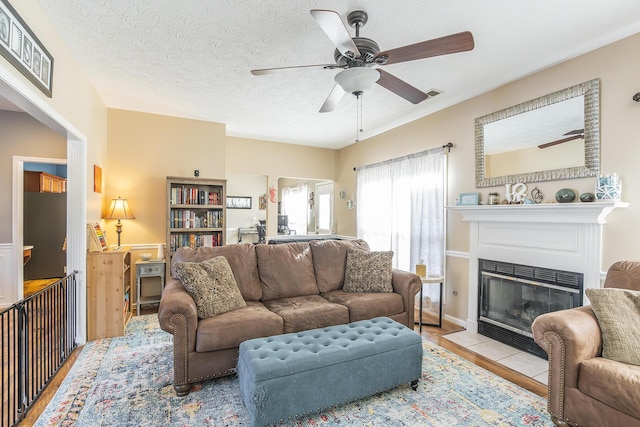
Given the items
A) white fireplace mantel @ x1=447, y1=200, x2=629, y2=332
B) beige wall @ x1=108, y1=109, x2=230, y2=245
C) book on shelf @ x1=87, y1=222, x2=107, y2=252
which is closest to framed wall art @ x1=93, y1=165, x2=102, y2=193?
beige wall @ x1=108, y1=109, x2=230, y2=245

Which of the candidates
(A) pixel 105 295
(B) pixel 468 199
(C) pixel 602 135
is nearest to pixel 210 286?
(A) pixel 105 295

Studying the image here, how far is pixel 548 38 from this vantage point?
2465 mm

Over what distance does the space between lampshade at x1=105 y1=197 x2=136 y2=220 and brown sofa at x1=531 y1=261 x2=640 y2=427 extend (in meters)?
4.34

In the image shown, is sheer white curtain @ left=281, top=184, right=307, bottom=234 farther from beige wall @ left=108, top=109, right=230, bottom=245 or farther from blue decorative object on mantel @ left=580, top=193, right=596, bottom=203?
blue decorative object on mantel @ left=580, top=193, right=596, bottom=203

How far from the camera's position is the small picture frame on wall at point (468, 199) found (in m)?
3.52

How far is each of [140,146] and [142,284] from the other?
6.28 feet

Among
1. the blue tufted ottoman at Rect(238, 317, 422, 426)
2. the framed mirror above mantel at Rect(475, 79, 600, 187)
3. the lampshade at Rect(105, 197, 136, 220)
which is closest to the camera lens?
the blue tufted ottoman at Rect(238, 317, 422, 426)

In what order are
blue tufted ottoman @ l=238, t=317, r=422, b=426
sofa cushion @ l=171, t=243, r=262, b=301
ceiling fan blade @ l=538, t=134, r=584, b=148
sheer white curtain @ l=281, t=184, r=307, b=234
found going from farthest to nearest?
sheer white curtain @ l=281, t=184, r=307, b=234 → sofa cushion @ l=171, t=243, r=262, b=301 → ceiling fan blade @ l=538, t=134, r=584, b=148 → blue tufted ottoman @ l=238, t=317, r=422, b=426

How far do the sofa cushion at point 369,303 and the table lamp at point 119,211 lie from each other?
2.70 metres

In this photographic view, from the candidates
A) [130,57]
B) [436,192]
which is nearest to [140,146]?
[130,57]

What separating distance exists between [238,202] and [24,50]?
22.2ft

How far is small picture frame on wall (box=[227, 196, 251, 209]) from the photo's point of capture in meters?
8.51

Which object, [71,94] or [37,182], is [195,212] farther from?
[37,182]

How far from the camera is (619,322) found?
1.89 metres
